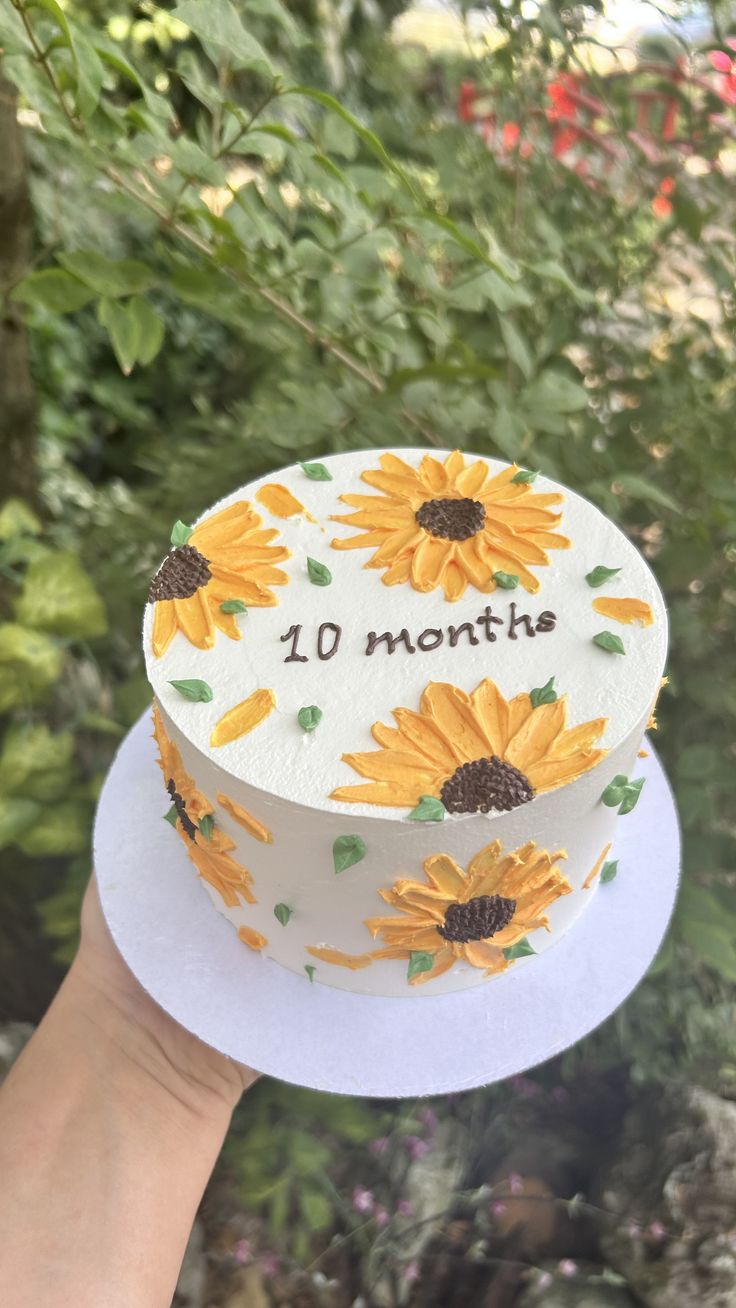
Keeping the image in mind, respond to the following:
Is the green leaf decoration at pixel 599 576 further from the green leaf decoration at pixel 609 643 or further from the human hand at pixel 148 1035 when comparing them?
the human hand at pixel 148 1035

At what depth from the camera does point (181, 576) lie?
34.6 inches

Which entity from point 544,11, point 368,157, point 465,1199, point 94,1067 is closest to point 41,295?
point 544,11

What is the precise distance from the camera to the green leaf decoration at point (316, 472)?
0.99m

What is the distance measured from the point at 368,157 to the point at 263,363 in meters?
0.90

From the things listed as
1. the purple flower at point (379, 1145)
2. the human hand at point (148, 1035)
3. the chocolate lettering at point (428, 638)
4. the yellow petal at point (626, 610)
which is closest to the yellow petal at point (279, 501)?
the chocolate lettering at point (428, 638)

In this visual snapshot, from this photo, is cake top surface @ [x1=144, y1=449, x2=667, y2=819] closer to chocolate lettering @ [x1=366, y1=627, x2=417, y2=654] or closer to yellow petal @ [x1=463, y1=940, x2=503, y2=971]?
chocolate lettering @ [x1=366, y1=627, x2=417, y2=654]

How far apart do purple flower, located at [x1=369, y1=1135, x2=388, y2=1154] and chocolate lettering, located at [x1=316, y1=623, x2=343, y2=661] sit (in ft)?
3.48

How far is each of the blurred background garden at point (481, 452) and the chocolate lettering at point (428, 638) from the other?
30 centimetres

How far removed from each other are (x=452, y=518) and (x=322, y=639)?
0.66 ft

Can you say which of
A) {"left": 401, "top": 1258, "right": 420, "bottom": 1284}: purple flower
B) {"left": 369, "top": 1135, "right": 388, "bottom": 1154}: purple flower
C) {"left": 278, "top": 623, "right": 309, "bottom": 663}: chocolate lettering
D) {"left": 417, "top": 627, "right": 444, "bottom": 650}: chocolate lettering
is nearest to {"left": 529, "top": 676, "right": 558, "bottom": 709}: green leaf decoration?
{"left": 417, "top": 627, "right": 444, "bottom": 650}: chocolate lettering

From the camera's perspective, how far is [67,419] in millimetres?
2395

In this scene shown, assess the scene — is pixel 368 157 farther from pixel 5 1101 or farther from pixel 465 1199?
pixel 465 1199

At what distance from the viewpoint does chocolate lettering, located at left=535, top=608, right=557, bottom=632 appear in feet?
2.73

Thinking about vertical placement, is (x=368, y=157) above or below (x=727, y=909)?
above
